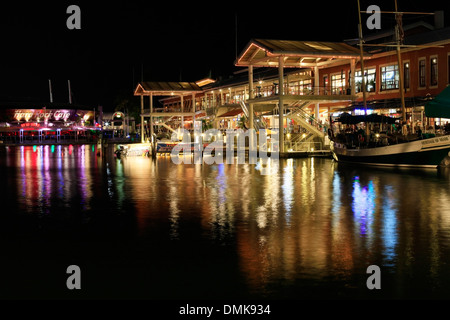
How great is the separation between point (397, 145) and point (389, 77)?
13691 millimetres

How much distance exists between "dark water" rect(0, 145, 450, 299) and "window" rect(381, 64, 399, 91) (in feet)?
69.5

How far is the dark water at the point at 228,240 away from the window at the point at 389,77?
21195 millimetres

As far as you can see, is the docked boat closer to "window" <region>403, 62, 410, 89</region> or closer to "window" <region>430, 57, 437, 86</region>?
"window" <region>430, 57, 437, 86</region>

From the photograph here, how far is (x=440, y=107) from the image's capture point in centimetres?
2781

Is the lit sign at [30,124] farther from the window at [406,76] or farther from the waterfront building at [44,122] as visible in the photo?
the window at [406,76]

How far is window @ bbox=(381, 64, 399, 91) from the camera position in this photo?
4216 centimetres

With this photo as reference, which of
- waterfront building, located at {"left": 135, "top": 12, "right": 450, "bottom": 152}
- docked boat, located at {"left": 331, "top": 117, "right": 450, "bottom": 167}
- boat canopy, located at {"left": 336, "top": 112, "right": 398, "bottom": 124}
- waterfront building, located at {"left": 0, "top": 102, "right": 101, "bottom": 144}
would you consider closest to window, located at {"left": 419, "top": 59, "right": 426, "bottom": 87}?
waterfront building, located at {"left": 135, "top": 12, "right": 450, "bottom": 152}

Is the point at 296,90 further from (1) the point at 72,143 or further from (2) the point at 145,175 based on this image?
(1) the point at 72,143

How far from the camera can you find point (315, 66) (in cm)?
4706

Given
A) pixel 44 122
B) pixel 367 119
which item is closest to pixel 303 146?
pixel 367 119

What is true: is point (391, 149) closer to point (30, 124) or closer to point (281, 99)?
point (281, 99)

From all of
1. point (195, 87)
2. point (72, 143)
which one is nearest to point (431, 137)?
point (195, 87)

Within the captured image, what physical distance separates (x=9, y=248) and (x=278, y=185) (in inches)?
496

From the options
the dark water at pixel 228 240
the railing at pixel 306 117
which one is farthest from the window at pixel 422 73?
the dark water at pixel 228 240
